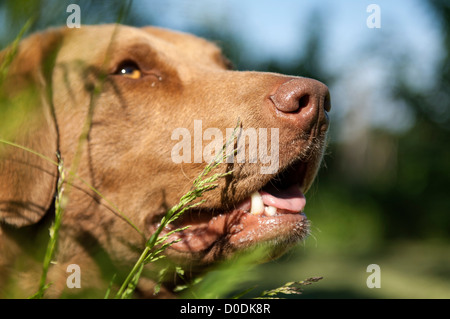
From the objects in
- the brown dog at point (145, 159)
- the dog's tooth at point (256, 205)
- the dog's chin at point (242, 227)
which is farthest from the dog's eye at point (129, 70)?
the dog's tooth at point (256, 205)

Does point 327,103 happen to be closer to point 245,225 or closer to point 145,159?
point 245,225

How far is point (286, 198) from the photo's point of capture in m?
2.56

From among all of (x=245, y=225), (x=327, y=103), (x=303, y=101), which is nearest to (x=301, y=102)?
(x=303, y=101)

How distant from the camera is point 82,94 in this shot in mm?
2611

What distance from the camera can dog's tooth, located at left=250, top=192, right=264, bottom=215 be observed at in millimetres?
2406

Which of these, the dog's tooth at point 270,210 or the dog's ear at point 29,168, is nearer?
the dog's ear at point 29,168

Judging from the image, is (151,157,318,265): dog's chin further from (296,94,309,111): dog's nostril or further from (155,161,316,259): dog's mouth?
(296,94,309,111): dog's nostril

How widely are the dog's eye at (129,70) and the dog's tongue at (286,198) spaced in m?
1.06

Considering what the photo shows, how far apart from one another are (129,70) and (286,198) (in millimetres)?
1229

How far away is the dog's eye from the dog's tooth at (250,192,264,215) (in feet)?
3.46

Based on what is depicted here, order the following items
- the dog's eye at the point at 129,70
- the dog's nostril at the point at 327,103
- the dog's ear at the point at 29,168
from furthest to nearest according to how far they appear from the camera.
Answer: the dog's eye at the point at 129,70 < the dog's nostril at the point at 327,103 < the dog's ear at the point at 29,168

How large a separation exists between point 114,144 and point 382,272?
26.4 feet

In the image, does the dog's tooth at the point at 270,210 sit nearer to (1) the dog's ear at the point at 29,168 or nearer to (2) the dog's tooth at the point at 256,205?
(2) the dog's tooth at the point at 256,205

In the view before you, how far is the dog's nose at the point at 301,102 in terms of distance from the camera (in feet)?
7.45
